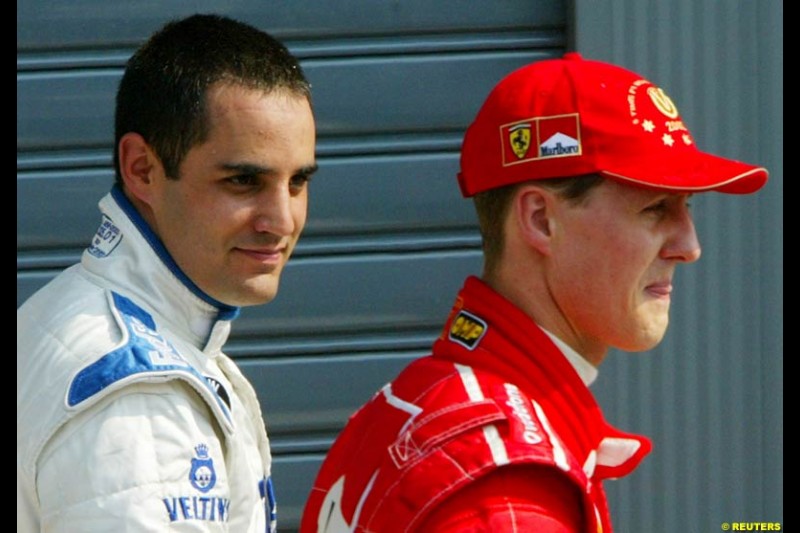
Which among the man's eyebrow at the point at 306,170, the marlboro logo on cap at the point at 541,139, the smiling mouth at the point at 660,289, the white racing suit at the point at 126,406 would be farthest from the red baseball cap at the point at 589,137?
the white racing suit at the point at 126,406

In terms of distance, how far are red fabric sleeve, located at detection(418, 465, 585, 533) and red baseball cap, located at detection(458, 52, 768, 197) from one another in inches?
20.4

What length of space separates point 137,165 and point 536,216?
2.73 feet

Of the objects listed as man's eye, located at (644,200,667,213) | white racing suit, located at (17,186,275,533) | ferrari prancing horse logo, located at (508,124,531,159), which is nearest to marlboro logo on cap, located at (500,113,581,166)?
ferrari prancing horse logo, located at (508,124,531,159)

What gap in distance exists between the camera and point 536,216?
2473 mm

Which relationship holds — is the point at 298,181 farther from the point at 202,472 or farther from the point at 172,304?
the point at 202,472

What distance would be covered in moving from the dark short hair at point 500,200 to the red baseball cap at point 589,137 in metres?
0.02

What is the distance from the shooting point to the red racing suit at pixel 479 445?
2.19m

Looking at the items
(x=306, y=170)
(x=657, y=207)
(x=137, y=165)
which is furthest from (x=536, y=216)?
(x=137, y=165)

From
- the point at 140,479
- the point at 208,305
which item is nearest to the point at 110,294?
the point at 208,305

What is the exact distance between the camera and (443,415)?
2291 millimetres

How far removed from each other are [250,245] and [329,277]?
2242 millimetres

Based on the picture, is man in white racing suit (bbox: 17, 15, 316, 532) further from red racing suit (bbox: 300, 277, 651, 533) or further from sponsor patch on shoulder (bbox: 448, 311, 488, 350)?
sponsor patch on shoulder (bbox: 448, 311, 488, 350)

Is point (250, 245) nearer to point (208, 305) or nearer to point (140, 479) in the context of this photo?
point (208, 305)

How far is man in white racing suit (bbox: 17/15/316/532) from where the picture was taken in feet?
8.02
